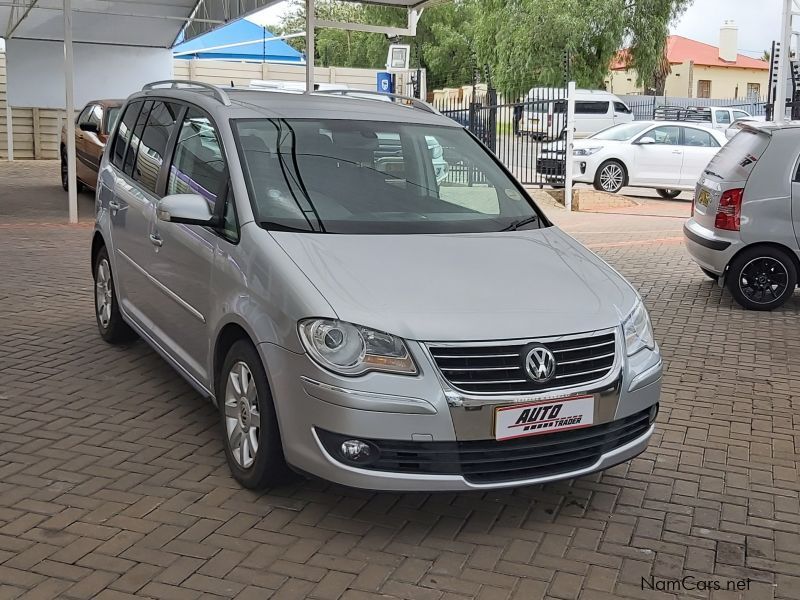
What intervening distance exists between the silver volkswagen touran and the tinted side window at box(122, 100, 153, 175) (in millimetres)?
564

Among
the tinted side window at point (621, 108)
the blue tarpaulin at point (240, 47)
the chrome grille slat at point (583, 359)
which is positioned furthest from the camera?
the tinted side window at point (621, 108)

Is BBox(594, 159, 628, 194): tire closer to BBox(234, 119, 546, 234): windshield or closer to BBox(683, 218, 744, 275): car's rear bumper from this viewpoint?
BBox(683, 218, 744, 275): car's rear bumper

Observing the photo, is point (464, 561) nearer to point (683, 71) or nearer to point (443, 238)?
→ point (443, 238)

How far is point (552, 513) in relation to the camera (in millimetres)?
4258

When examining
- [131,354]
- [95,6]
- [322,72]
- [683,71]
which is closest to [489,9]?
[322,72]

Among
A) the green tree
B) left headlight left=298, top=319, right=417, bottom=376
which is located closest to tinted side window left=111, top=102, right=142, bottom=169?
left headlight left=298, top=319, right=417, bottom=376

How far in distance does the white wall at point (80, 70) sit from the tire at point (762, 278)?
21321 millimetres

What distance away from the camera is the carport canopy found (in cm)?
1877

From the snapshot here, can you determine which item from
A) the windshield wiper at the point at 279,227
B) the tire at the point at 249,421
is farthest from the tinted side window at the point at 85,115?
the tire at the point at 249,421

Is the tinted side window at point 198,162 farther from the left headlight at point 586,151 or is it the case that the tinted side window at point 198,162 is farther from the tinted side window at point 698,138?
the tinted side window at point 698,138

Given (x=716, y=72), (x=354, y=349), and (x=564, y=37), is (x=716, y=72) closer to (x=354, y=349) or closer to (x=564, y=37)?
(x=564, y=37)

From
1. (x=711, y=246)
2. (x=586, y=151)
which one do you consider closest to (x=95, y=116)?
(x=586, y=151)

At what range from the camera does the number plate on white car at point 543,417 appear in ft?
12.3

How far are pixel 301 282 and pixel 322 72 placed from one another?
91.4ft
